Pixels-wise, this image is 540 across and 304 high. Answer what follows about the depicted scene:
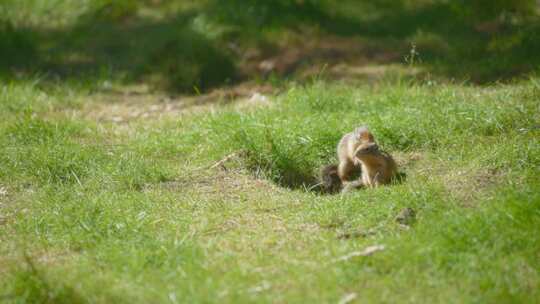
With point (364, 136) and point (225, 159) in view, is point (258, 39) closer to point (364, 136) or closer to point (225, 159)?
point (225, 159)

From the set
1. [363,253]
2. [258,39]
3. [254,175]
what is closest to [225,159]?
[254,175]

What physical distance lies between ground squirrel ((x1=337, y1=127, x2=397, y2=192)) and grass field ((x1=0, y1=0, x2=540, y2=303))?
213 mm

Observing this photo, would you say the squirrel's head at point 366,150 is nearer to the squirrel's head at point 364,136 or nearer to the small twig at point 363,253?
the squirrel's head at point 364,136

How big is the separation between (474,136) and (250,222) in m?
2.17

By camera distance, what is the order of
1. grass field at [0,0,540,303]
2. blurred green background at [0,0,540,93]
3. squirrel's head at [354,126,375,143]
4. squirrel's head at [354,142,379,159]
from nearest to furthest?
grass field at [0,0,540,303], squirrel's head at [354,142,379,159], squirrel's head at [354,126,375,143], blurred green background at [0,0,540,93]

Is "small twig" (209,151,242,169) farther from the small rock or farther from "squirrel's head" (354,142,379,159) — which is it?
the small rock

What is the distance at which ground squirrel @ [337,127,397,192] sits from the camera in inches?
222

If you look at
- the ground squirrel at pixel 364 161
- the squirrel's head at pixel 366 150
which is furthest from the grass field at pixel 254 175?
the squirrel's head at pixel 366 150

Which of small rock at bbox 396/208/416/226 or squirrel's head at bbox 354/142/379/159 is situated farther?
squirrel's head at bbox 354/142/379/159

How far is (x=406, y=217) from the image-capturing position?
470 centimetres

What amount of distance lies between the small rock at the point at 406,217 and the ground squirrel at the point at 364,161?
2.72ft

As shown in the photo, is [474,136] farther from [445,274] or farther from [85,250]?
[85,250]

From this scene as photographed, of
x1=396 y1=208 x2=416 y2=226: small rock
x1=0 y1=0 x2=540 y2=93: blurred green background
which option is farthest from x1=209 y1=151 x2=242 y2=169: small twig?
x1=0 y1=0 x2=540 y2=93: blurred green background

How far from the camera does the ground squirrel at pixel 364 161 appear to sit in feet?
18.5
